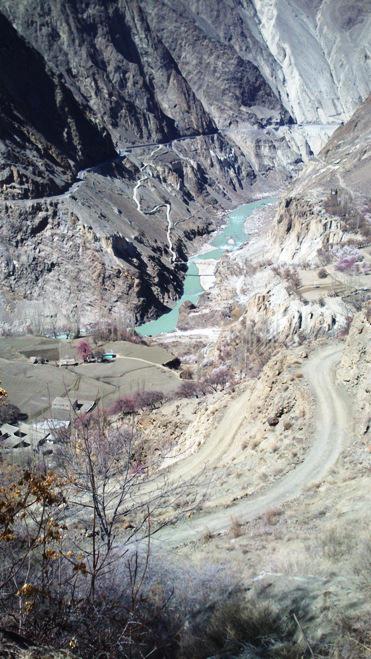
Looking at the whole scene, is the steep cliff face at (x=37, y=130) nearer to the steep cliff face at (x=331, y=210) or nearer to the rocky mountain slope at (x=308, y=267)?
the rocky mountain slope at (x=308, y=267)

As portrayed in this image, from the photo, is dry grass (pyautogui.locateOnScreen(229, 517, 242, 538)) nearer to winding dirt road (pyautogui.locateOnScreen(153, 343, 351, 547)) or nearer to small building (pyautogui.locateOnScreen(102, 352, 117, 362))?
winding dirt road (pyautogui.locateOnScreen(153, 343, 351, 547))

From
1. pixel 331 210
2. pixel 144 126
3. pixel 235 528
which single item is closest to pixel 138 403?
pixel 235 528

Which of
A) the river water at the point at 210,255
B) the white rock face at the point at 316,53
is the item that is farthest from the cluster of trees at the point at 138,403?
the white rock face at the point at 316,53

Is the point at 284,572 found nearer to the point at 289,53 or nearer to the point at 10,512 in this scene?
the point at 10,512

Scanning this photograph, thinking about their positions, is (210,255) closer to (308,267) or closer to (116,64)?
(308,267)

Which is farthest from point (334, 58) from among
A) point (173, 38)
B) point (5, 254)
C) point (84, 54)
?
point (5, 254)
